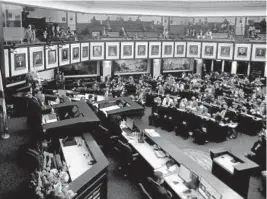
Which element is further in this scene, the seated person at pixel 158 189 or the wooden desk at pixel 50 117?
the wooden desk at pixel 50 117

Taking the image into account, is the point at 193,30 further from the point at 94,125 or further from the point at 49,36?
the point at 94,125

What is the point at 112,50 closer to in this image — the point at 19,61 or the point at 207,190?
the point at 19,61

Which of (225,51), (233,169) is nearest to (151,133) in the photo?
(233,169)

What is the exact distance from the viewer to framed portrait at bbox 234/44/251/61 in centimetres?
2150

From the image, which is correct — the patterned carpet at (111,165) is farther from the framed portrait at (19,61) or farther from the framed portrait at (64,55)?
the framed portrait at (64,55)

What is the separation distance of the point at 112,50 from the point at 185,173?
16319mm

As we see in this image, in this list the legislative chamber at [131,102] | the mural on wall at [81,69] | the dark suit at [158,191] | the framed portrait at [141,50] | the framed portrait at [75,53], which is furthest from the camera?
the framed portrait at [141,50]

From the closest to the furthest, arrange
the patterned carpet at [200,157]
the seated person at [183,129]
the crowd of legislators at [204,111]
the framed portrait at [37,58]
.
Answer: the patterned carpet at [200,157] → the crowd of legislators at [204,111] → the seated person at [183,129] → the framed portrait at [37,58]

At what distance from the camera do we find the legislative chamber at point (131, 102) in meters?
6.71

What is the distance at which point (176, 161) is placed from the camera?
7594 millimetres

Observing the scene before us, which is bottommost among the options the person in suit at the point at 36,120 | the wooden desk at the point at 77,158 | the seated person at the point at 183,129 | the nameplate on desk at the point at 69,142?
the seated person at the point at 183,129

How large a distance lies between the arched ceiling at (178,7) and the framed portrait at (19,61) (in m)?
6.80

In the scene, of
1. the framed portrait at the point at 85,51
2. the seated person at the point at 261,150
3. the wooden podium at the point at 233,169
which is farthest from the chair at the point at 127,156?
the framed portrait at the point at 85,51

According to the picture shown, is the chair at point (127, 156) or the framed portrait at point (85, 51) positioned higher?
the framed portrait at point (85, 51)
